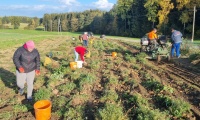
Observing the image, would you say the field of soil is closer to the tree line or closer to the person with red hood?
the person with red hood

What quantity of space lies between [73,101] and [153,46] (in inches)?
327

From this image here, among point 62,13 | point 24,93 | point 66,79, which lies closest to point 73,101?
point 24,93

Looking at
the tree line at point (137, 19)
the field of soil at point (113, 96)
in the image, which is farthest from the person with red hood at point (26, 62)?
the tree line at point (137, 19)

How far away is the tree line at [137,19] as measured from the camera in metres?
45.8

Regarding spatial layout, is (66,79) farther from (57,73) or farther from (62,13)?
(62,13)

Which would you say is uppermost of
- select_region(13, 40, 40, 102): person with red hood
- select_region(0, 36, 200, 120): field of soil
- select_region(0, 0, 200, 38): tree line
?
select_region(0, 0, 200, 38): tree line

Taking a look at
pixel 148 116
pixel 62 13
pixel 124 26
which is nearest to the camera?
pixel 148 116

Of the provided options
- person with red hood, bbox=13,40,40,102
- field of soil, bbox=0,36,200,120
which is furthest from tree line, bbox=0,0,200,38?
person with red hood, bbox=13,40,40,102

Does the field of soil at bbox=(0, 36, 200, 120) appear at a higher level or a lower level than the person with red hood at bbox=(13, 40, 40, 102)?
lower

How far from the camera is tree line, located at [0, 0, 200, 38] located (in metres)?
45.8

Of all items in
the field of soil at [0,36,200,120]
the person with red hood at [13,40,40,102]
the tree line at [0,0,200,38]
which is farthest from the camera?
the tree line at [0,0,200,38]

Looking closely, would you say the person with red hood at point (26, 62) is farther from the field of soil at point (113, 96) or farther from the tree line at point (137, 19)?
the tree line at point (137, 19)

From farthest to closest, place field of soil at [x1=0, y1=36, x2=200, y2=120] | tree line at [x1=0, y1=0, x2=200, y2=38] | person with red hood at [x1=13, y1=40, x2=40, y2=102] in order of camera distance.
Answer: tree line at [x1=0, y1=0, x2=200, y2=38] → person with red hood at [x1=13, y1=40, x2=40, y2=102] → field of soil at [x1=0, y1=36, x2=200, y2=120]

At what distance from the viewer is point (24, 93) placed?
7.85m
